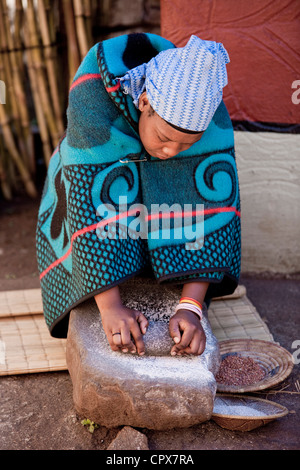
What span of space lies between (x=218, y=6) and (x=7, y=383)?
1.89 metres

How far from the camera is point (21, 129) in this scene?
3.80 m

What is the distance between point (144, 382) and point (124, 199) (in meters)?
0.62

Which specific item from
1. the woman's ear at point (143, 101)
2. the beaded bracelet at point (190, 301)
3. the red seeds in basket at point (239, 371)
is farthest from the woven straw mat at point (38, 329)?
the woman's ear at point (143, 101)

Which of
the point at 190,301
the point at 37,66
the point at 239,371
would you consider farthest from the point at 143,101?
the point at 37,66

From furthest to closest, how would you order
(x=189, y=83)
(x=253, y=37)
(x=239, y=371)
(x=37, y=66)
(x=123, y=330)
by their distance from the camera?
(x=37, y=66)
(x=253, y=37)
(x=239, y=371)
(x=123, y=330)
(x=189, y=83)

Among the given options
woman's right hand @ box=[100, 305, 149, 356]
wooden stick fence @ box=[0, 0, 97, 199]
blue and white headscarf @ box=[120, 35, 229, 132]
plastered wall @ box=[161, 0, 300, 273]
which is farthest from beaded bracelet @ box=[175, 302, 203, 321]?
wooden stick fence @ box=[0, 0, 97, 199]

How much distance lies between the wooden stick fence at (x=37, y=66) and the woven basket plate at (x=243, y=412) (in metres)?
2.28

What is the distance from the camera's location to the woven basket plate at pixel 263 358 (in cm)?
186

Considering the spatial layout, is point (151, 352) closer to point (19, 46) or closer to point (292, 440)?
point (292, 440)

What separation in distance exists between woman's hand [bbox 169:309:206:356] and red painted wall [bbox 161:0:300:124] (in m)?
1.32

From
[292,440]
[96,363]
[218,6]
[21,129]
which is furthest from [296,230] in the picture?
[21,129]

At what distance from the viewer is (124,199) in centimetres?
190

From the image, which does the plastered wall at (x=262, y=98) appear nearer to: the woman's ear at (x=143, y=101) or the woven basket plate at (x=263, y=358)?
the woven basket plate at (x=263, y=358)

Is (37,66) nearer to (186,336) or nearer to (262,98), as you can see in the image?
(262,98)
